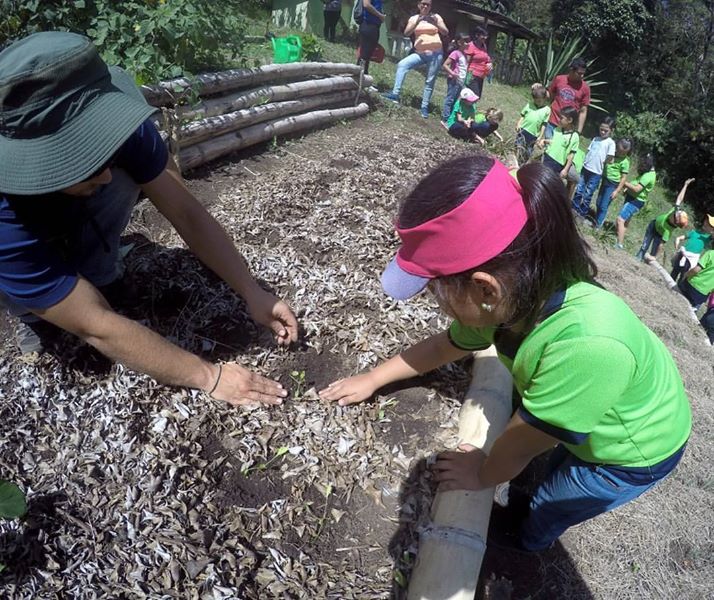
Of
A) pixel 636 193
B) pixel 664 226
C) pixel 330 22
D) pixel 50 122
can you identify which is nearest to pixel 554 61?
pixel 330 22

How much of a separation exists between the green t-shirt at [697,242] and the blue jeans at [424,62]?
4.93 meters

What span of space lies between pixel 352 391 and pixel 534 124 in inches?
316

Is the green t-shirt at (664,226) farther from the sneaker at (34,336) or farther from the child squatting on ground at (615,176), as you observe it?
the sneaker at (34,336)

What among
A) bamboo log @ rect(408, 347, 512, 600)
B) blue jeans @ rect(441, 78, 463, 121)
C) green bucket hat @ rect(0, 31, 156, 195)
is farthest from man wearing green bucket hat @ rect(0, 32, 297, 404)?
blue jeans @ rect(441, 78, 463, 121)

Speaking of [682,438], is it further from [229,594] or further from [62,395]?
[62,395]

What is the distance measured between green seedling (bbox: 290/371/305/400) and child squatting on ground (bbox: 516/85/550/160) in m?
7.57

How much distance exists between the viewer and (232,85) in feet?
17.5

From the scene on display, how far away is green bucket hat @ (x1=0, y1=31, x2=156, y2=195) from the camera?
1649 mm

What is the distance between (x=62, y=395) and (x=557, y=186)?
7.61 ft

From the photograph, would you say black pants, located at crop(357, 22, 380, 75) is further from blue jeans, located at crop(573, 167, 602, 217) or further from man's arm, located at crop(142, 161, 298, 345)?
man's arm, located at crop(142, 161, 298, 345)

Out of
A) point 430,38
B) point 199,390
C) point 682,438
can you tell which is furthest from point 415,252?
point 430,38

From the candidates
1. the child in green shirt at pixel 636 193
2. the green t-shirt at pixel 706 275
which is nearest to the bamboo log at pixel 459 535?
the green t-shirt at pixel 706 275

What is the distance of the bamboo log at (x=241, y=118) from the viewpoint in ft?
15.4

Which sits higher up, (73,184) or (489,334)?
(73,184)
